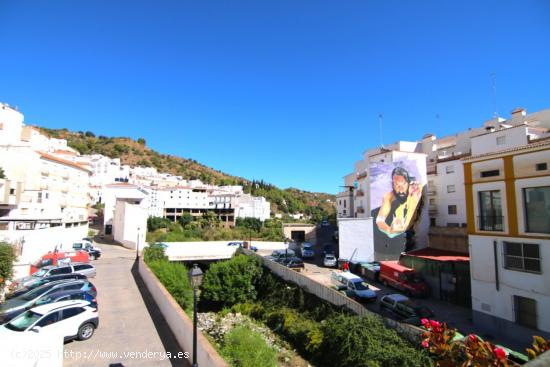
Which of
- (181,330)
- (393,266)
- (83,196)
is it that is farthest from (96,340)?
(83,196)

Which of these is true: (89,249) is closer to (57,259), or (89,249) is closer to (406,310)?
(57,259)

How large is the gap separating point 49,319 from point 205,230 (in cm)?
4940

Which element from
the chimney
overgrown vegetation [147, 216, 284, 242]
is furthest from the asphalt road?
the chimney

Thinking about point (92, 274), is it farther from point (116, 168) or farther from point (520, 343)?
point (116, 168)

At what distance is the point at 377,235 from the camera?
33.7 metres

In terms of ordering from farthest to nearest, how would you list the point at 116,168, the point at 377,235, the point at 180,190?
1. the point at 116,168
2. the point at 180,190
3. the point at 377,235

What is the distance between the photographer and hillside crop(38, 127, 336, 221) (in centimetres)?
11744

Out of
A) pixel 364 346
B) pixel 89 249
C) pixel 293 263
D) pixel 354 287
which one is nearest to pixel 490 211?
pixel 354 287

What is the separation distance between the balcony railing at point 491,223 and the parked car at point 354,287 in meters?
8.74

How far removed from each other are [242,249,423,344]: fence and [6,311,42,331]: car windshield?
14772 millimetres

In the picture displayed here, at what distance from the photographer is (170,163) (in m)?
Answer: 139

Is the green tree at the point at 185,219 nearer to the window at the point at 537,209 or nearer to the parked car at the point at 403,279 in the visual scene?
the parked car at the point at 403,279

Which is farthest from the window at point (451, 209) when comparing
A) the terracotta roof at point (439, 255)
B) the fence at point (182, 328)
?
the fence at point (182, 328)

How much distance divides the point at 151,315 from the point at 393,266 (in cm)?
2157
